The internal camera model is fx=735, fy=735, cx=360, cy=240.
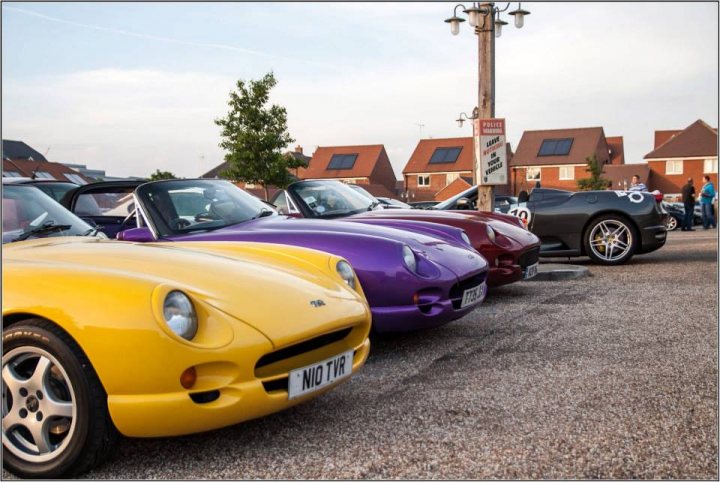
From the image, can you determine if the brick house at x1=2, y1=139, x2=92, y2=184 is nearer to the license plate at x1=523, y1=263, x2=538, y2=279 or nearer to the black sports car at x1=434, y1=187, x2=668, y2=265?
the black sports car at x1=434, y1=187, x2=668, y2=265

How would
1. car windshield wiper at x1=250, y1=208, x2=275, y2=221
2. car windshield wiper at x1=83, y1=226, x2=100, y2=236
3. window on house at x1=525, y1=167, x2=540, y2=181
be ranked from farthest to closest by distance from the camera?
window on house at x1=525, y1=167, x2=540, y2=181 < car windshield wiper at x1=250, y1=208, x2=275, y2=221 < car windshield wiper at x1=83, y1=226, x2=100, y2=236

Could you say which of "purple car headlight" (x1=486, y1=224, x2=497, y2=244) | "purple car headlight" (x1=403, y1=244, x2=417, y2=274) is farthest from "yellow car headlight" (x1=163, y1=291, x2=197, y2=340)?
"purple car headlight" (x1=486, y1=224, x2=497, y2=244)

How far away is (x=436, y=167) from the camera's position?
6456 cm

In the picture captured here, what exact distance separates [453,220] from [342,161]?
6051 cm

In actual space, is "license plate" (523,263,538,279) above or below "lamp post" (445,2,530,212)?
below

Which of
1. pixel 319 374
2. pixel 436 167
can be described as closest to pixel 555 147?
pixel 436 167

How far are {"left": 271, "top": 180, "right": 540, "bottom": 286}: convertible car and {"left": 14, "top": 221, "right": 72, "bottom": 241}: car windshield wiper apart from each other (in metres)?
2.51

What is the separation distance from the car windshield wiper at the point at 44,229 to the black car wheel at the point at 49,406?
4.12ft

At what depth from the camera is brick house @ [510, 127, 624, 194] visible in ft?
200

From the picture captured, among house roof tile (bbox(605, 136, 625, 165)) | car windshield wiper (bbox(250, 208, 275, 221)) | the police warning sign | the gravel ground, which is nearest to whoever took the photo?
the gravel ground

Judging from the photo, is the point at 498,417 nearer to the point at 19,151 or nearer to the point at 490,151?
the point at 490,151

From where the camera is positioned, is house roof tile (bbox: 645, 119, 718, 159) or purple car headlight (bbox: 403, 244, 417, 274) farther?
house roof tile (bbox: 645, 119, 718, 159)

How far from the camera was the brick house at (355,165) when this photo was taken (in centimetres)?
6556

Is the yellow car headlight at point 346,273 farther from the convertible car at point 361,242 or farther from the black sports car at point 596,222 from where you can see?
the black sports car at point 596,222
